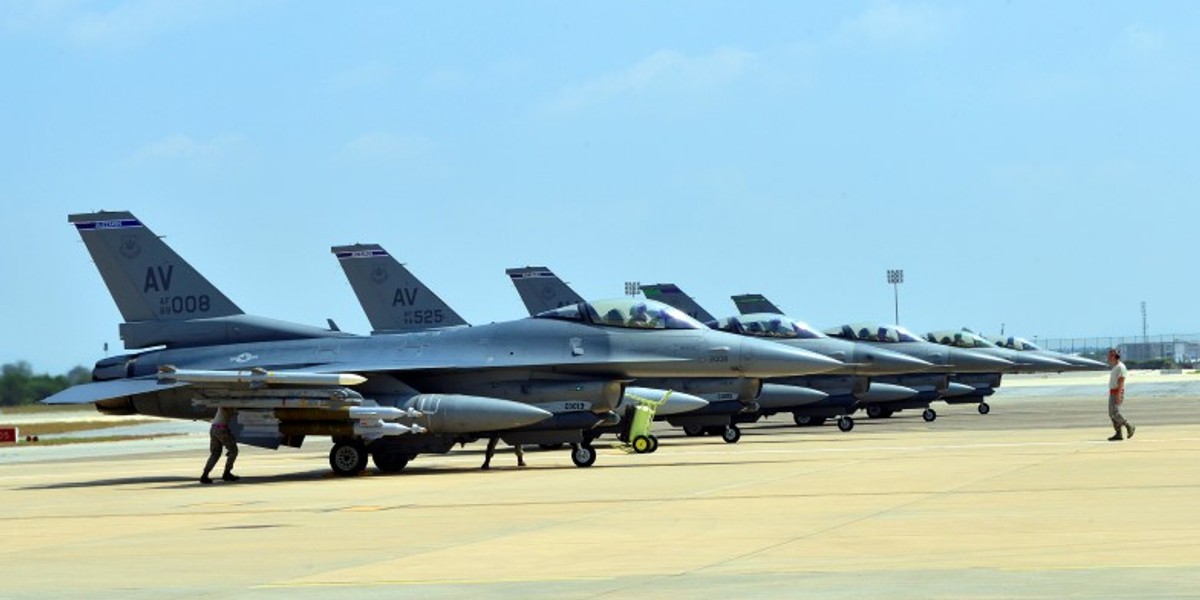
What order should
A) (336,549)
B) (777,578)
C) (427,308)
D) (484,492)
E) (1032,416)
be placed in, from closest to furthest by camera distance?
(777,578) → (336,549) → (484,492) → (427,308) → (1032,416)

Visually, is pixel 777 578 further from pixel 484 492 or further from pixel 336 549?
pixel 484 492

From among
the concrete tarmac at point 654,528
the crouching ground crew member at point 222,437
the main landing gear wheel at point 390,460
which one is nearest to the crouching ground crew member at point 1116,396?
the concrete tarmac at point 654,528

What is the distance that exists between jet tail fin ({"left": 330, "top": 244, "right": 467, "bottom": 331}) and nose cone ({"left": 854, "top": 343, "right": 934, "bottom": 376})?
8.61 meters

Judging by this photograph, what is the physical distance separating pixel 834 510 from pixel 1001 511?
155 cm

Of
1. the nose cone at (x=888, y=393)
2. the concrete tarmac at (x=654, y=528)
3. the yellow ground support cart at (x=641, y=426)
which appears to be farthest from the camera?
the nose cone at (x=888, y=393)

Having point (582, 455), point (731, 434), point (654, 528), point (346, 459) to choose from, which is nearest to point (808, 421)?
point (731, 434)

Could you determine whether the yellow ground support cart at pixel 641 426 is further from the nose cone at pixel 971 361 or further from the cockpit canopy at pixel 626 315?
the nose cone at pixel 971 361

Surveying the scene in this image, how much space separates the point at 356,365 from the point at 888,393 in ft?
63.2

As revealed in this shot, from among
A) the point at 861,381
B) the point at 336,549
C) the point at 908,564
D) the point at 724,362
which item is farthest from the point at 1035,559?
the point at 861,381

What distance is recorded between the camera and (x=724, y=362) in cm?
2672

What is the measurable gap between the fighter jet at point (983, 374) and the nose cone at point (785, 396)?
8414mm

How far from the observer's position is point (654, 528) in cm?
1485

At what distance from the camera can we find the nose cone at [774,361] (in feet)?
88.4

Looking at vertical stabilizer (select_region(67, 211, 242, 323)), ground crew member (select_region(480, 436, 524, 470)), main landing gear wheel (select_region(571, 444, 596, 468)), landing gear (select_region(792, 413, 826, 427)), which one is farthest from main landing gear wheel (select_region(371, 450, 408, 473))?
landing gear (select_region(792, 413, 826, 427))
